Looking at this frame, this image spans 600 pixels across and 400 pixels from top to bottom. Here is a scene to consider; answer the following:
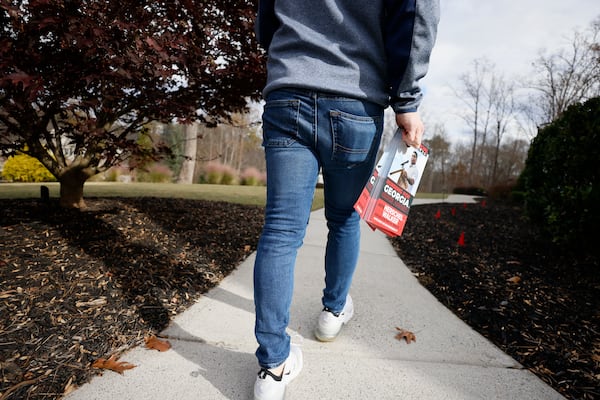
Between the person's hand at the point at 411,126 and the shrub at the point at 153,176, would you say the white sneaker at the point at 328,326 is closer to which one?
the person's hand at the point at 411,126

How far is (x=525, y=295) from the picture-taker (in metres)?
2.35

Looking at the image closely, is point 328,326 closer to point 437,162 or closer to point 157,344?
point 157,344

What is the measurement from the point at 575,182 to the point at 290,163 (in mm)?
3425

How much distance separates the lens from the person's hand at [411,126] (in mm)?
1255

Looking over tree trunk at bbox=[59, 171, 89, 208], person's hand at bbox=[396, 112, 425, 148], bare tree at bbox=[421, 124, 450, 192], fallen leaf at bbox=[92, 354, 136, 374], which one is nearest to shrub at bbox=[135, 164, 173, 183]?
tree trunk at bbox=[59, 171, 89, 208]

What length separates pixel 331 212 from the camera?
1495 mm

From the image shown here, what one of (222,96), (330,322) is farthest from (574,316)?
(222,96)

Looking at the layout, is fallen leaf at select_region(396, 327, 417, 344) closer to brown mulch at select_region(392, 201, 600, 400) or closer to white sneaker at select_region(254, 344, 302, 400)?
brown mulch at select_region(392, 201, 600, 400)

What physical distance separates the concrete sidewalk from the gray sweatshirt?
3.66ft

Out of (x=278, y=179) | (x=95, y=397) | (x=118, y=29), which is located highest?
(x=118, y=29)

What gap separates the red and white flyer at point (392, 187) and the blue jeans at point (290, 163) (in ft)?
0.40

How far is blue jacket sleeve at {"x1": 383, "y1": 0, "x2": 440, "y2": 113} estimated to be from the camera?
3.65 feet

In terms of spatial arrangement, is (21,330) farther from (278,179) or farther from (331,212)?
(331,212)

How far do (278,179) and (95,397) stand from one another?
103 cm
